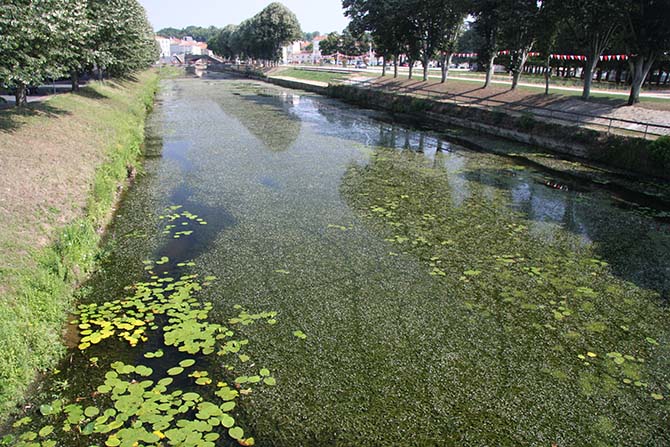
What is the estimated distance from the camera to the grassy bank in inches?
263

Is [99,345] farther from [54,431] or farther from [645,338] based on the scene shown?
[645,338]

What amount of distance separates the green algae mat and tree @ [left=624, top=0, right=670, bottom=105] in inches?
500

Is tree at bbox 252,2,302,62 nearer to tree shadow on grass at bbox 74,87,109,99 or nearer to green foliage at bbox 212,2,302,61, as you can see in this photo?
→ green foliage at bbox 212,2,302,61

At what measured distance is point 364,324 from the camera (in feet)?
27.1

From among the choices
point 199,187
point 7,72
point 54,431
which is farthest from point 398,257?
point 7,72

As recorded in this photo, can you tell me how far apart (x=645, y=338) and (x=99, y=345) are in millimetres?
9303

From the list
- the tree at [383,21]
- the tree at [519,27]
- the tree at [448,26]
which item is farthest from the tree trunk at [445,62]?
the tree at [519,27]

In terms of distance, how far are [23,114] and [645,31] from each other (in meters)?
29.8

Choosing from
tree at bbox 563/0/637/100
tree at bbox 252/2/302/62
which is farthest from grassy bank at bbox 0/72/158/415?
tree at bbox 252/2/302/62

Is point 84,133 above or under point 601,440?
above

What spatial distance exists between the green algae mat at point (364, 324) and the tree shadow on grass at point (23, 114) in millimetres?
4919

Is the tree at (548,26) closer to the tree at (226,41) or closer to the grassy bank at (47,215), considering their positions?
the grassy bank at (47,215)

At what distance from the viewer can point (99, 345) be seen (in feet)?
24.3

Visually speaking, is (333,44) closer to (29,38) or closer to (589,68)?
(589,68)
